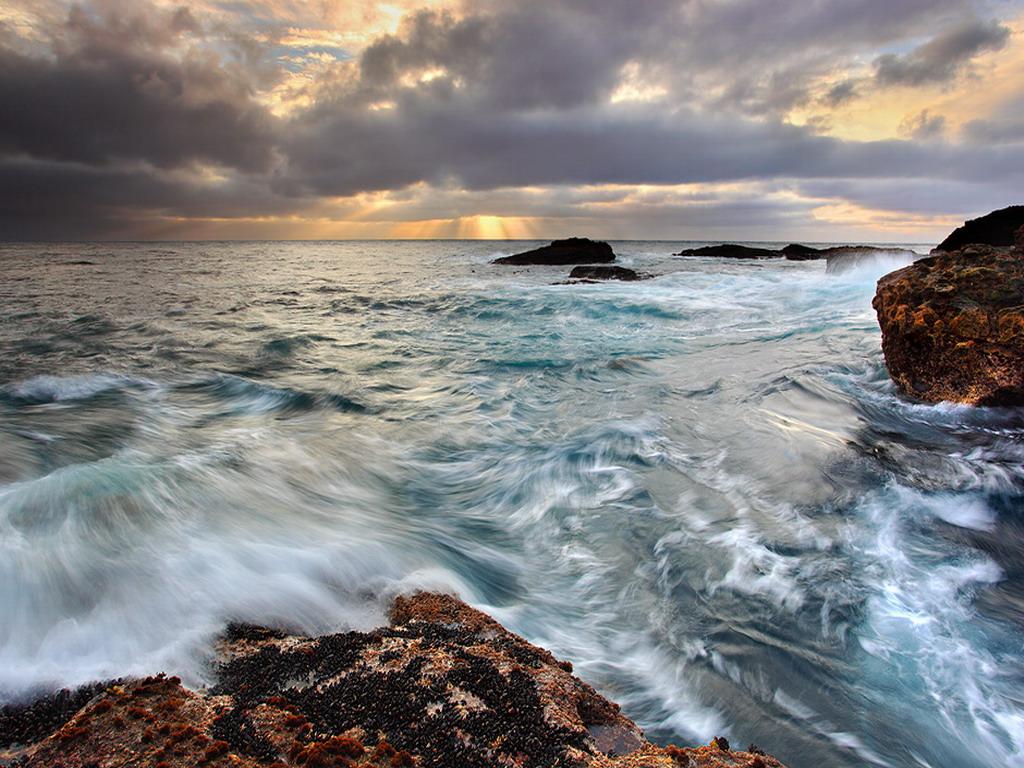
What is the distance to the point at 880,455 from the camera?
5809 mm

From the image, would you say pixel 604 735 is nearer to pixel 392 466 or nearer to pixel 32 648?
pixel 32 648

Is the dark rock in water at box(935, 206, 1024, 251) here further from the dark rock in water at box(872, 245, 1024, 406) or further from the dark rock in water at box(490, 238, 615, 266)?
the dark rock in water at box(490, 238, 615, 266)

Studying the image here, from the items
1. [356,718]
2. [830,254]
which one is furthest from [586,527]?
[830,254]

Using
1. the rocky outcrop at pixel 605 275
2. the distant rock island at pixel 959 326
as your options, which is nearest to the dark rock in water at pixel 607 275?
the rocky outcrop at pixel 605 275

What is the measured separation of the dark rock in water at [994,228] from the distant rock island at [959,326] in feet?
38.4

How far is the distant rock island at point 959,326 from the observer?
6.25 m

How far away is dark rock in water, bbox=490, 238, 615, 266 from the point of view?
153 feet

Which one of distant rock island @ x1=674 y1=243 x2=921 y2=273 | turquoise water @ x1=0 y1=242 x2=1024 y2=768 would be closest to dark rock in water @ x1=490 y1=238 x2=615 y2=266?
distant rock island @ x1=674 y1=243 x2=921 y2=273

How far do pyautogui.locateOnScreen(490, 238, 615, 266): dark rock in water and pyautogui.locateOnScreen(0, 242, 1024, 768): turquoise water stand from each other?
122 ft

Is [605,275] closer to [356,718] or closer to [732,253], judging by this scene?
[356,718]

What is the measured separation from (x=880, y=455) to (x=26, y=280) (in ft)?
118

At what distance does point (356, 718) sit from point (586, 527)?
3093mm

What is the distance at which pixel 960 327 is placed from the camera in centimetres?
650

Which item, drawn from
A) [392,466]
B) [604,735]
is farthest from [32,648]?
[392,466]
